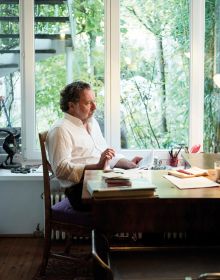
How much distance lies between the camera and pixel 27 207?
12.1 feet

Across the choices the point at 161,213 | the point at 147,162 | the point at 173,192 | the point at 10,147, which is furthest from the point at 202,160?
the point at 10,147

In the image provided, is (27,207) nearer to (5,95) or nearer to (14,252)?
(14,252)

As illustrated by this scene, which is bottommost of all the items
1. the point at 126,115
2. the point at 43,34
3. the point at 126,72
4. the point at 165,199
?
the point at 165,199

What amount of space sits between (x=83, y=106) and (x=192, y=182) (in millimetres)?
1107

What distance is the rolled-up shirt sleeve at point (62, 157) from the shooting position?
272cm

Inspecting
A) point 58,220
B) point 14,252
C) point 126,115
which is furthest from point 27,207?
point 126,115

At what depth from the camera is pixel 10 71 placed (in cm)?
388

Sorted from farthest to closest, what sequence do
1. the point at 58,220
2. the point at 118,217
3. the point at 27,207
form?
the point at 27,207 < the point at 58,220 < the point at 118,217

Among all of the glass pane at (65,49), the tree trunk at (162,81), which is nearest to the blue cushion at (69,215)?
the glass pane at (65,49)

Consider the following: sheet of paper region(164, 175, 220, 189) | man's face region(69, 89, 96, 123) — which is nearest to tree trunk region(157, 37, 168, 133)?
man's face region(69, 89, 96, 123)

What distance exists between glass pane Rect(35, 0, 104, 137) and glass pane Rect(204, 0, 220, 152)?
0.93 metres

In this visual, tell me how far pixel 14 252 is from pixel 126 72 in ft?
5.84

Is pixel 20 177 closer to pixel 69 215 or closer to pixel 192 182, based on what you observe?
pixel 69 215

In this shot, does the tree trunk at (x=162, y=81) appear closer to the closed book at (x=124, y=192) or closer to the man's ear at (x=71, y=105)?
the man's ear at (x=71, y=105)
